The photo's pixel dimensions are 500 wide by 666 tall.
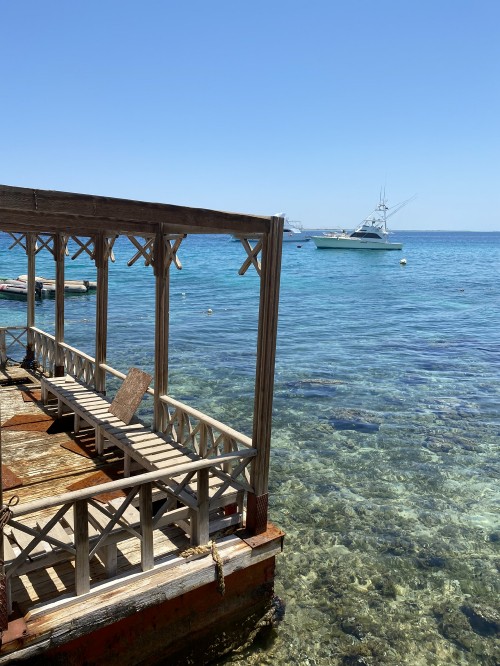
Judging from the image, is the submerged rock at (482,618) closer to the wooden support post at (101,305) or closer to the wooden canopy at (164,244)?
the wooden canopy at (164,244)

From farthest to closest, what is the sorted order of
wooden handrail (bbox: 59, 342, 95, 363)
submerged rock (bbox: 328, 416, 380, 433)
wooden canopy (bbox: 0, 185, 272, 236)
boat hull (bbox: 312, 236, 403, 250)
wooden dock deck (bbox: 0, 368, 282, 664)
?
boat hull (bbox: 312, 236, 403, 250) → submerged rock (bbox: 328, 416, 380, 433) → wooden handrail (bbox: 59, 342, 95, 363) → wooden dock deck (bbox: 0, 368, 282, 664) → wooden canopy (bbox: 0, 185, 272, 236)

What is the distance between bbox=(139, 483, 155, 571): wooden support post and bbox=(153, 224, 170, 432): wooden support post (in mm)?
2703

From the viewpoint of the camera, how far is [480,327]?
28.4 m

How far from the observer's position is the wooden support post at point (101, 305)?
895cm

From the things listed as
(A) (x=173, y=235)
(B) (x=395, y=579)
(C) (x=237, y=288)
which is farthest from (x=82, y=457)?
(C) (x=237, y=288)

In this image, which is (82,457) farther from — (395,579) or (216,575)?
(395,579)

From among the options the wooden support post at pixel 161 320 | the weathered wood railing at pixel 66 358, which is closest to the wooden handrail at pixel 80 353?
the weathered wood railing at pixel 66 358

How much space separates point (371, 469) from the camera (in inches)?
420

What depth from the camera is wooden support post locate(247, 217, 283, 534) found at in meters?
5.29

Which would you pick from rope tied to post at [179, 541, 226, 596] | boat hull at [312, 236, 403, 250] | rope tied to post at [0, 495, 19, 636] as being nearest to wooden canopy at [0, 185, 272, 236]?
rope tied to post at [0, 495, 19, 636]

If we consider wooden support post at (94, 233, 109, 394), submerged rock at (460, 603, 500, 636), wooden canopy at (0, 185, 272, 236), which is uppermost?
wooden canopy at (0, 185, 272, 236)

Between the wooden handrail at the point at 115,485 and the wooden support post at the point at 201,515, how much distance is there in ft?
0.42

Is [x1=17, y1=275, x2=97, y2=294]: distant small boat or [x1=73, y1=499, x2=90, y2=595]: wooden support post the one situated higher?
[x1=73, y1=499, x2=90, y2=595]: wooden support post

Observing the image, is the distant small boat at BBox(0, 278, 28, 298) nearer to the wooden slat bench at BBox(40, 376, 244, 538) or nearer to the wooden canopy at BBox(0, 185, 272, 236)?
the wooden slat bench at BBox(40, 376, 244, 538)
